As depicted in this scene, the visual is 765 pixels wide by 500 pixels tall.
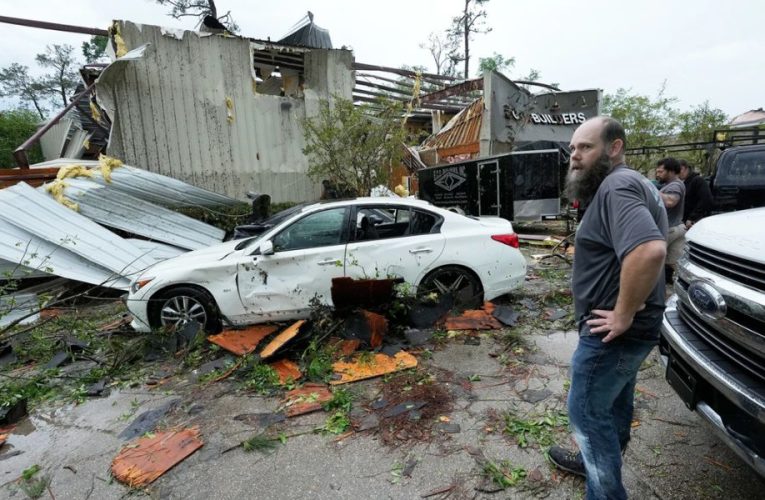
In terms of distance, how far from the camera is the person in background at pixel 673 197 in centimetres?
440

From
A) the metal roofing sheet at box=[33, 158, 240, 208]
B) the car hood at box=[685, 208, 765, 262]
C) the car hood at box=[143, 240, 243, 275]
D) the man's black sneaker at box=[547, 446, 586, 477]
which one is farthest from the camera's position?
the metal roofing sheet at box=[33, 158, 240, 208]

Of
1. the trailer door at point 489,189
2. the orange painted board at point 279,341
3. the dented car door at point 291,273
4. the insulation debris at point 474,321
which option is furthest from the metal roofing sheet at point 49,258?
the trailer door at point 489,189

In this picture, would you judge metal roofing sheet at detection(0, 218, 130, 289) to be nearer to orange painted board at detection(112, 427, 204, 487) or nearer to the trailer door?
orange painted board at detection(112, 427, 204, 487)

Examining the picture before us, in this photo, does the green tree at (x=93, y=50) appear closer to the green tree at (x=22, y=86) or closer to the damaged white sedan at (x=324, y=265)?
the green tree at (x=22, y=86)

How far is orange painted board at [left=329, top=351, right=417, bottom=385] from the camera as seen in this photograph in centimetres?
346

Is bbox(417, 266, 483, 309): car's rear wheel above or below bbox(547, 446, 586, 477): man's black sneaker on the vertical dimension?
above

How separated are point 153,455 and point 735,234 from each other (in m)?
3.75

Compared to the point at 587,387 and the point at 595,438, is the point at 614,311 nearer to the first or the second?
the point at 587,387

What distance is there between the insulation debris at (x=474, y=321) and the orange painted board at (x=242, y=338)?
1.99 meters

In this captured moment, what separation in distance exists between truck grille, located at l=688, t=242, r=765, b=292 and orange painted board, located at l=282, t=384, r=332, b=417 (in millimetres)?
2719

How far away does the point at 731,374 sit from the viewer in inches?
68.1

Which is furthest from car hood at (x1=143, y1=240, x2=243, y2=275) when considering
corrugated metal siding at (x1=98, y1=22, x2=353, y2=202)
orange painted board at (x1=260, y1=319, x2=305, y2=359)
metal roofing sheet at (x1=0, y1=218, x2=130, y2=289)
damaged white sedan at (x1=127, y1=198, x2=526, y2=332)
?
corrugated metal siding at (x1=98, y1=22, x2=353, y2=202)

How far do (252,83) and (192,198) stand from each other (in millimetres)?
3531

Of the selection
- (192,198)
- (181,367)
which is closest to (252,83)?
(192,198)
